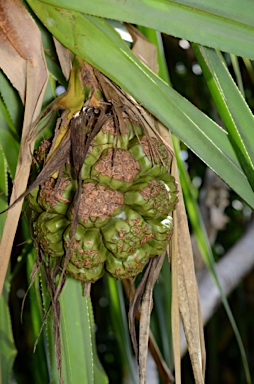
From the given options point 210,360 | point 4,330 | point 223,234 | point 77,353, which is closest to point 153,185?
point 77,353

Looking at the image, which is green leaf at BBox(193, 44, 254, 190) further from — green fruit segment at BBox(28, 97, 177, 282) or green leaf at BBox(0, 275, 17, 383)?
green leaf at BBox(0, 275, 17, 383)

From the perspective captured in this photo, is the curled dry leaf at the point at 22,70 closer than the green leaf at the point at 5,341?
Yes

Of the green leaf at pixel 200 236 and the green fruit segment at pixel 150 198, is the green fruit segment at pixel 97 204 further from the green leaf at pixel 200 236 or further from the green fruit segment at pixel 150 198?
the green leaf at pixel 200 236

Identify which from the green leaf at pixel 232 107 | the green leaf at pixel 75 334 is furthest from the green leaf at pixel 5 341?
the green leaf at pixel 232 107

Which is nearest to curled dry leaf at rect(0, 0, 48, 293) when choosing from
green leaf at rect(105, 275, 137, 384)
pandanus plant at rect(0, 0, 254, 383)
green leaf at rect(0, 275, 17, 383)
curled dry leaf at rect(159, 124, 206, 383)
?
pandanus plant at rect(0, 0, 254, 383)

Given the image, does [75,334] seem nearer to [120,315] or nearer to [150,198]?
[150,198]
